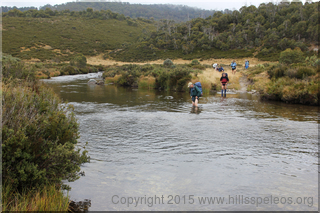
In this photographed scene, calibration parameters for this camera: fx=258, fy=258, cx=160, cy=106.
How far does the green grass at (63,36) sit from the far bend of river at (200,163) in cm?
7079

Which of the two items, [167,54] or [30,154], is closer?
[30,154]

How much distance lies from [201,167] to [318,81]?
14.3 metres

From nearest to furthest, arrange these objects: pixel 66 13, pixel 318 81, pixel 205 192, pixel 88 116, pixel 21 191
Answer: pixel 21 191
pixel 205 192
pixel 88 116
pixel 318 81
pixel 66 13

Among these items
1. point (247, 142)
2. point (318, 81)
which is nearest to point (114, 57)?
point (318, 81)

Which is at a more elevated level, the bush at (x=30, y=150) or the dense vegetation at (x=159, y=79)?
the dense vegetation at (x=159, y=79)

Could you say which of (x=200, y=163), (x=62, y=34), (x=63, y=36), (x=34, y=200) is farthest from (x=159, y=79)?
(x=62, y=34)

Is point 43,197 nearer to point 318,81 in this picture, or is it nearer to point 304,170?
point 304,170

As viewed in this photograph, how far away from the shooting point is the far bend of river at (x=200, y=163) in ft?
16.6

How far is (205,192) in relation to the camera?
5359 mm

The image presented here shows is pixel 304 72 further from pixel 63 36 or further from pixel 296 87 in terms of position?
pixel 63 36

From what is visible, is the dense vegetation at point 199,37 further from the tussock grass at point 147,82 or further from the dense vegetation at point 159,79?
the tussock grass at point 147,82

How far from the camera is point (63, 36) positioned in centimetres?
10081

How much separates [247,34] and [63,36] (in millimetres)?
68561

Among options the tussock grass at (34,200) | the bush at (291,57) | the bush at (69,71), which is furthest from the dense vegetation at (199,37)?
the tussock grass at (34,200)
